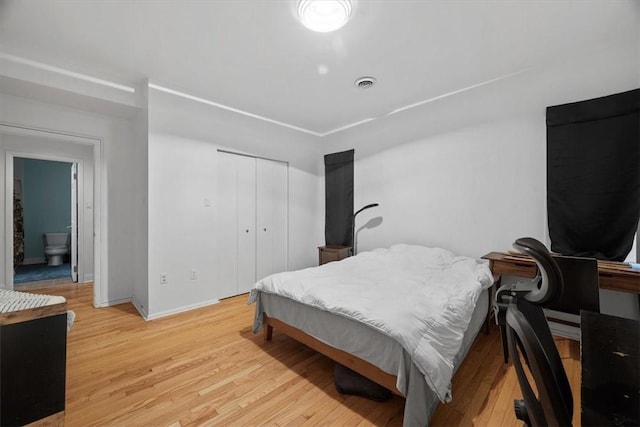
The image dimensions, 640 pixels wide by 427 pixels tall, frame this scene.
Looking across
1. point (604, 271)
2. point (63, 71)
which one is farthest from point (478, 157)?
point (63, 71)

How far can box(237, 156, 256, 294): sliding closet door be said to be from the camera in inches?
139

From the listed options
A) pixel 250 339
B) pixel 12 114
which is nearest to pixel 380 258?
pixel 250 339

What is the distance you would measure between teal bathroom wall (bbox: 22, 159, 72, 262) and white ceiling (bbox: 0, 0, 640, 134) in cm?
445

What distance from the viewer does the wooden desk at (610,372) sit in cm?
58

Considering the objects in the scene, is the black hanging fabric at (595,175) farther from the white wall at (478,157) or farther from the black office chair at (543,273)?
the black office chair at (543,273)

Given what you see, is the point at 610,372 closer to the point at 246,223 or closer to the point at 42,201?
the point at 246,223

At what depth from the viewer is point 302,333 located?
1.94m

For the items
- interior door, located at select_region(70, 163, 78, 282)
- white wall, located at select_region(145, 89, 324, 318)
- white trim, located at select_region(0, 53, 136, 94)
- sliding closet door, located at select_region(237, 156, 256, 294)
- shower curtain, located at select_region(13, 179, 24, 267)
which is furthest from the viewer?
shower curtain, located at select_region(13, 179, 24, 267)

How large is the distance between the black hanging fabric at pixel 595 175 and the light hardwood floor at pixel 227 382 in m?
0.94

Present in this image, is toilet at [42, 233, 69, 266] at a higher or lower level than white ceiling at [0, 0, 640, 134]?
lower

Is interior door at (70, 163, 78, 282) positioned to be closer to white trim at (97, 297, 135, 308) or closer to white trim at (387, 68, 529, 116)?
white trim at (97, 297, 135, 308)

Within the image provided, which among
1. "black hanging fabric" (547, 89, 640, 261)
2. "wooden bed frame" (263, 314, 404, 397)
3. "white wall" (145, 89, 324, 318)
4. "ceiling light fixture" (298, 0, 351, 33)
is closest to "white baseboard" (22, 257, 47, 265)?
"white wall" (145, 89, 324, 318)

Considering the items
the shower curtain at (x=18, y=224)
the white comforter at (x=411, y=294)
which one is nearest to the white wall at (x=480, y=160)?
the white comforter at (x=411, y=294)

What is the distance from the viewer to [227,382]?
5.75 ft
